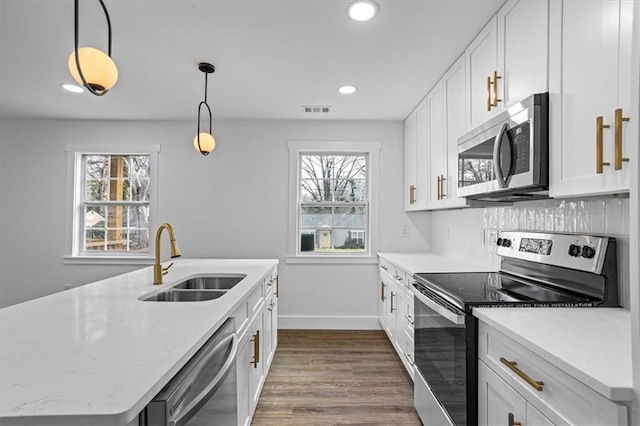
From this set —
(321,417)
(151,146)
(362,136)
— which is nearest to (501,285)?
(321,417)

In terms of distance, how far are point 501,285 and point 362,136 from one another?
8.50ft

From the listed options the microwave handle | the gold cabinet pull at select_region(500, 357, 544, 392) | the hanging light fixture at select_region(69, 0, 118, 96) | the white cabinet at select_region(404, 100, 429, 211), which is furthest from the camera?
the white cabinet at select_region(404, 100, 429, 211)

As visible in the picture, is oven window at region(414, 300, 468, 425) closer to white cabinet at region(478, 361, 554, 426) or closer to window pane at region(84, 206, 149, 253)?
white cabinet at region(478, 361, 554, 426)

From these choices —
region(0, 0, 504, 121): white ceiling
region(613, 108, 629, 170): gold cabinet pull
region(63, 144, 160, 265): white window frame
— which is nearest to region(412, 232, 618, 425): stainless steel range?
region(613, 108, 629, 170): gold cabinet pull

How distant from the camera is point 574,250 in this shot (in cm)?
161

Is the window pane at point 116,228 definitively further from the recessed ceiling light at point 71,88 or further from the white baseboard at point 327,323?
the white baseboard at point 327,323

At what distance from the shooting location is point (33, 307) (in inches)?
59.4

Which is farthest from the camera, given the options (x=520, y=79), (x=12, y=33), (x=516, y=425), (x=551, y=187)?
(x=12, y=33)

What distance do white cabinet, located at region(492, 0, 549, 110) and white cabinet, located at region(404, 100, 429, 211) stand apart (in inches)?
54.2

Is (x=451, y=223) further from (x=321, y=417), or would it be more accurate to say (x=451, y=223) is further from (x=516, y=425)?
(x=516, y=425)

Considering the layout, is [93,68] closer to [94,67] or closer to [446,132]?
[94,67]

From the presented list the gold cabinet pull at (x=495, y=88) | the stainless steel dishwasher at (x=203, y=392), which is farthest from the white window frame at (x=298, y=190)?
the stainless steel dishwasher at (x=203, y=392)

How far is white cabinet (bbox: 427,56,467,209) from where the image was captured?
8.00ft

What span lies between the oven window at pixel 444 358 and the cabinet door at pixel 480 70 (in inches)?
47.5
